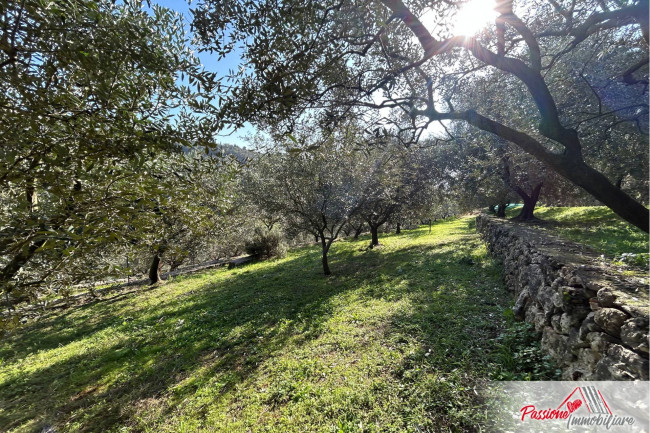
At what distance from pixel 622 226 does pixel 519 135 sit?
1187 cm

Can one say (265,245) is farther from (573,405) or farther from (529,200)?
(529,200)

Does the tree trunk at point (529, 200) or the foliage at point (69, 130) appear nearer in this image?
the foliage at point (69, 130)

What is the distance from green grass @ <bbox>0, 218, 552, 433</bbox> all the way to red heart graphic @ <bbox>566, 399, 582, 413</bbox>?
0.54 metres

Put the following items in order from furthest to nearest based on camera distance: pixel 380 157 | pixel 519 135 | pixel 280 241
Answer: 1. pixel 280 241
2. pixel 380 157
3. pixel 519 135

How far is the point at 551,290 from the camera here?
4117mm

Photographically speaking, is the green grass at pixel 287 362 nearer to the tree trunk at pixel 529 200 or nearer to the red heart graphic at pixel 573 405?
the red heart graphic at pixel 573 405

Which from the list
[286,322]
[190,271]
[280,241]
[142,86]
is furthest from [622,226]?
[190,271]

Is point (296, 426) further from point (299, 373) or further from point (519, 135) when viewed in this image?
point (519, 135)

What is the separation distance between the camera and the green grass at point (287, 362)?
3598 mm

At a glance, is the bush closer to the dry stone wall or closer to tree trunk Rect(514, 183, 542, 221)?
the dry stone wall

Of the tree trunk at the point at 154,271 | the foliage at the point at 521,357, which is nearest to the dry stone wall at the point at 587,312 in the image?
the foliage at the point at 521,357

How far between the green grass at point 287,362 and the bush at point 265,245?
10623 mm

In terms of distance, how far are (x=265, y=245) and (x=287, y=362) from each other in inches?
627

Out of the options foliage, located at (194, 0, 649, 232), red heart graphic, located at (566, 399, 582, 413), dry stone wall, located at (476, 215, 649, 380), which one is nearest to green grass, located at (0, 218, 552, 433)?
dry stone wall, located at (476, 215, 649, 380)
